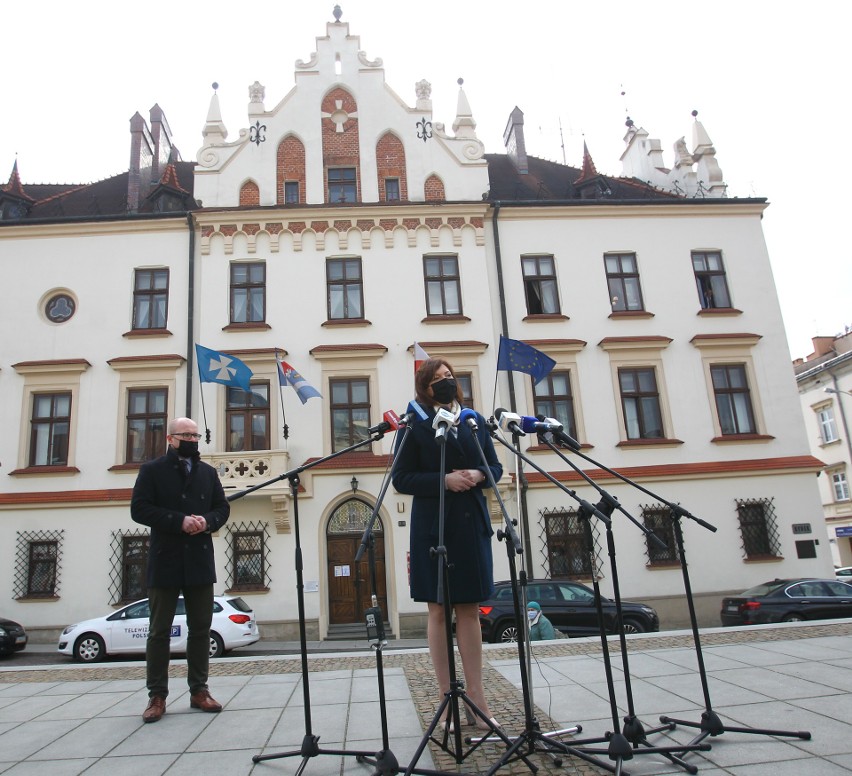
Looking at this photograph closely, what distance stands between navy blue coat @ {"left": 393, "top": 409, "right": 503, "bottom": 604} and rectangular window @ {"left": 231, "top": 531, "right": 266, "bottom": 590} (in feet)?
42.6

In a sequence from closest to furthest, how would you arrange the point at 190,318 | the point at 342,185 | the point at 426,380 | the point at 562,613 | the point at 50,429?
the point at 426,380 → the point at 562,613 → the point at 50,429 → the point at 190,318 → the point at 342,185

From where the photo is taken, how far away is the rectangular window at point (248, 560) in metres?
16.4

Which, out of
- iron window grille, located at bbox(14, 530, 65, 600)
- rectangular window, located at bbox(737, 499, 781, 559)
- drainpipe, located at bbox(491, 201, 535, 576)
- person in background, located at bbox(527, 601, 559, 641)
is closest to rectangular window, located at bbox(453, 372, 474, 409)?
drainpipe, located at bbox(491, 201, 535, 576)

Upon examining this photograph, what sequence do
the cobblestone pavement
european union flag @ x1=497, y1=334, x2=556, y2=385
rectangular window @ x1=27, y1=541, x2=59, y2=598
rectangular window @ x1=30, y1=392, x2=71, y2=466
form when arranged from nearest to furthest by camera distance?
the cobblestone pavement < european union flag @ x1=497, y1=334, x2=556, y2=385 < rectangular window @ x1=27, y1=541, x2=59, y2=598 < rectangular window @ x1=30, y1=392, x2=71, y2=466

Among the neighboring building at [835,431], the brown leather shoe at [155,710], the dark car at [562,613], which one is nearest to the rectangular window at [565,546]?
the dark car at [562,613]

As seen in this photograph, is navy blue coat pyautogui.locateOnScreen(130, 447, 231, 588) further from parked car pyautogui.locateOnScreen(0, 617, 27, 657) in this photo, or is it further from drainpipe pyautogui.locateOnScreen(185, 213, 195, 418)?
drainpipe pyautogui.locateOnScreen(185, 213, 195, 418)

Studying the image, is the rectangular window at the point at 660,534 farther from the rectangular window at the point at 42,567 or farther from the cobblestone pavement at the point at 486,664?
the rectangular window at the point at 42,567

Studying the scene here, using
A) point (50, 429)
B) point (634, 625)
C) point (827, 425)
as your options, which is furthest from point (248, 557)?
point (827, 425)

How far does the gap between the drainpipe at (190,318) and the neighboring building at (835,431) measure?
2898cm

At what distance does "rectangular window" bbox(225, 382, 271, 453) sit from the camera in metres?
17.3

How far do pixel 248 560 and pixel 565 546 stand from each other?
7.85m

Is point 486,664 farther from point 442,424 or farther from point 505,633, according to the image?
point 505,633

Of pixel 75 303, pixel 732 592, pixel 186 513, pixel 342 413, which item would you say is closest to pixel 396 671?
pixel 186 513

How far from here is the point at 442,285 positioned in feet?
61.6
